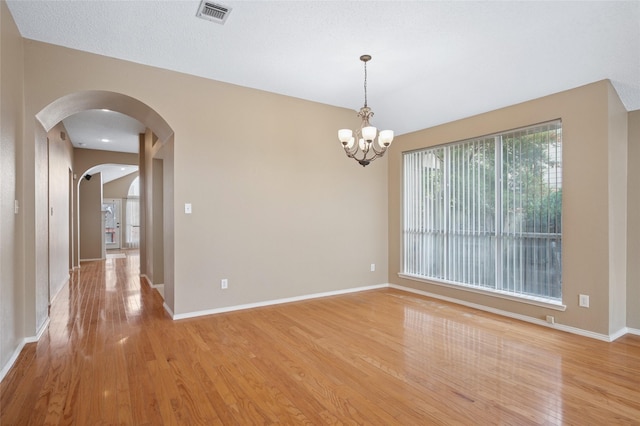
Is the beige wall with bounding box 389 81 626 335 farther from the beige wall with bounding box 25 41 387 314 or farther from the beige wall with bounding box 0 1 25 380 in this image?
the beige wall with bounding box 0 1 25 380

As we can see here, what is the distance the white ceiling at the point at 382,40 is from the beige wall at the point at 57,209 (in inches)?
95.8

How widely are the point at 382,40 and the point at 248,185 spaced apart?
98.8 inches

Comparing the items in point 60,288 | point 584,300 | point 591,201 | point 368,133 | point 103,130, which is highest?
point 103,130

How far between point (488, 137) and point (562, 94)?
3.06ft

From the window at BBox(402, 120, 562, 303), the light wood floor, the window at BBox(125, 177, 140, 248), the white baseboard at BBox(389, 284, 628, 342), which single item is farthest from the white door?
the white baseboard at BBox(389, 284, 628, 342)

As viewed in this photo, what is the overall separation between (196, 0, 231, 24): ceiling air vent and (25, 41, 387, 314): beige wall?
135 centimetres

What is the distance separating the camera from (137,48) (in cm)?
355

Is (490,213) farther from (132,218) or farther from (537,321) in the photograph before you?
(132,218)

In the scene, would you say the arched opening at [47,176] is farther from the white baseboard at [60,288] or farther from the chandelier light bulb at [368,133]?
the chandelier light bulb at [368,133]

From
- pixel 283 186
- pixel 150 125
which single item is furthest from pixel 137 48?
pixel 283 186

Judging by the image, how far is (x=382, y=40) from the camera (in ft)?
11.1

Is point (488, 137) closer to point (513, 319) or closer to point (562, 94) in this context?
point (562, 94)

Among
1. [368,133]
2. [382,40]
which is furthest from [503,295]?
[382,40]

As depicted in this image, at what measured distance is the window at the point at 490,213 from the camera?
12.7ft
